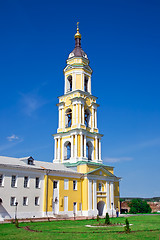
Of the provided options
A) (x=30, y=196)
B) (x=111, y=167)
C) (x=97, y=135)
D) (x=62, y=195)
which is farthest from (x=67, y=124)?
(x=30, y=196)

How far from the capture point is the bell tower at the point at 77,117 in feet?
162

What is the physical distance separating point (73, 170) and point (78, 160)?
2.19 m

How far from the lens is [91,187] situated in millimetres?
45156

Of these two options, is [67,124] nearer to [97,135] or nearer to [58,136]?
[58,136]

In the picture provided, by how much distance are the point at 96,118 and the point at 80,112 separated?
521 centimetres

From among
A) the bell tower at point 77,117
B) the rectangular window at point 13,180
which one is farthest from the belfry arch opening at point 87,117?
the rectangular window at point 13,180

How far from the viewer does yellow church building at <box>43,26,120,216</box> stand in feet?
137

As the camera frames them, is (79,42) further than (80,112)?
Yes

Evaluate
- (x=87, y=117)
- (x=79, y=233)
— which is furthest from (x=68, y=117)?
(x=79, y=233)

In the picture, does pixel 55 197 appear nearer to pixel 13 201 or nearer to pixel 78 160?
pixel 13 201

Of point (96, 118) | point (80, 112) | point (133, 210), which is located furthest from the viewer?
point (133, 210)

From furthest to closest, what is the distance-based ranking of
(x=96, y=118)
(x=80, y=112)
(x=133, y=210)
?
(x=133, y=210), (x=96, y=118), (x=80, y=112)

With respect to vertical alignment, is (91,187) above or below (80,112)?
below

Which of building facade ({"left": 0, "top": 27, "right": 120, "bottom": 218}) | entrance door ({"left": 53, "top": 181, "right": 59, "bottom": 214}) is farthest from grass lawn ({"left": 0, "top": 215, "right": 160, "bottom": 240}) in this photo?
entrance door ({"left": 53, "top": 181, "right": 59, "bottom": 214})
